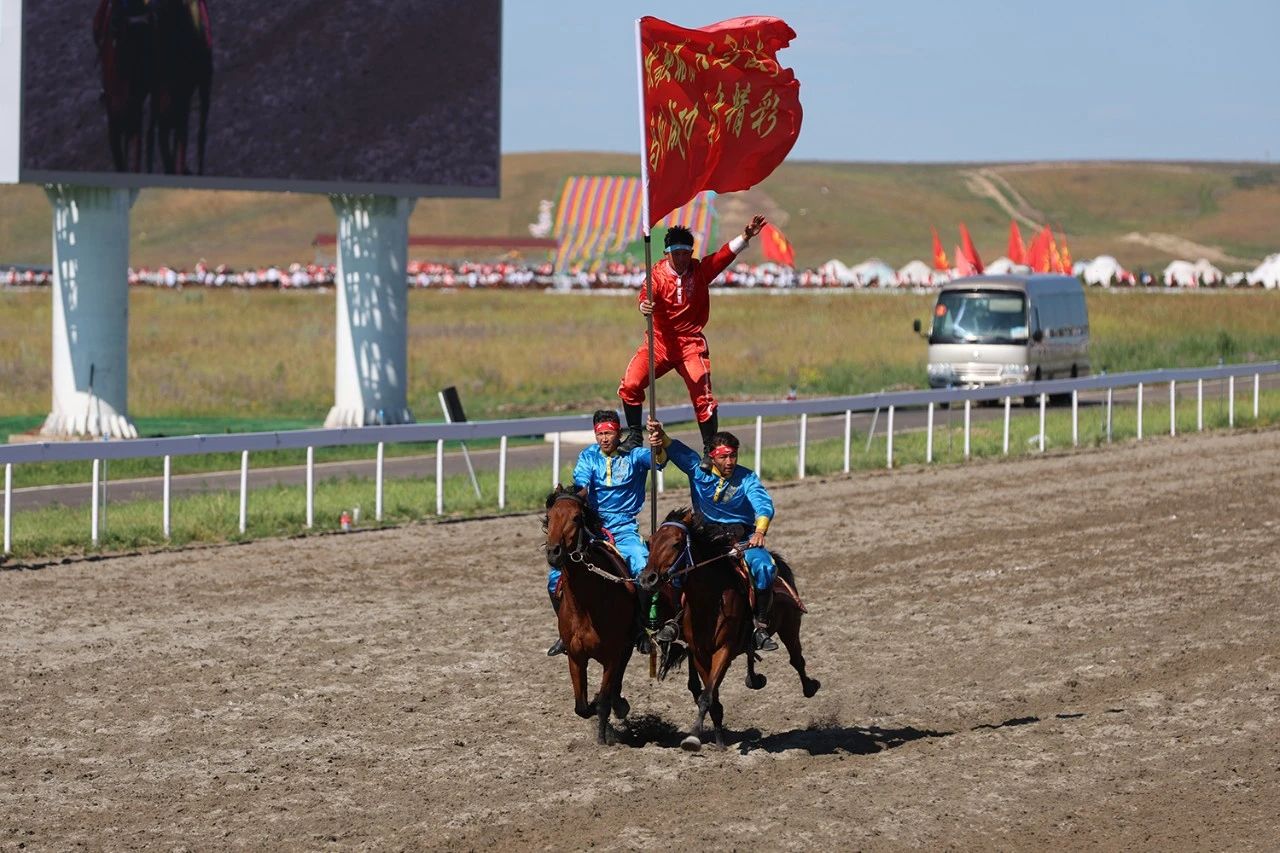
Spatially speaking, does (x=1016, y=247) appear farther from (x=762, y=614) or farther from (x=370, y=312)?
(x=762, y=614)

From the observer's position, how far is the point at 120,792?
855 cm

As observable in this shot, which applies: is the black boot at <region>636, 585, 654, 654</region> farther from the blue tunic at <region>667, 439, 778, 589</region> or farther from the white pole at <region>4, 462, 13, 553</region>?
the white pole at <region>4, 462, 13, 553</region>

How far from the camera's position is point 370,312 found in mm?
29156

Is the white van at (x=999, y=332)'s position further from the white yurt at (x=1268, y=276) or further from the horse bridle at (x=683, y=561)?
the white yurt at (x=1268, y=276)

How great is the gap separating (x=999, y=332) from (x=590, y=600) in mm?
28304

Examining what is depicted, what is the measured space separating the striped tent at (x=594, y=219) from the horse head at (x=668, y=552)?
3364 inches

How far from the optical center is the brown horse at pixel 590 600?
9.02 meters

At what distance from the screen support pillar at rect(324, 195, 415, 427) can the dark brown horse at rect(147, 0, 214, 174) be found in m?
3.10

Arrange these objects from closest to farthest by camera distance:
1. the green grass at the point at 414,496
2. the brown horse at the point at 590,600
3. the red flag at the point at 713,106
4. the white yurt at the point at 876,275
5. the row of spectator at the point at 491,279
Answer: the brown horse at the point at 590,600 < the red flag at the point at 713,106 < the green grass at the point at 414,496 < the row of spectator at the point at 491,279 < the white yurt at the point at 876,275

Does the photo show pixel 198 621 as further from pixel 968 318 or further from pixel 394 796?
pixel 968 318

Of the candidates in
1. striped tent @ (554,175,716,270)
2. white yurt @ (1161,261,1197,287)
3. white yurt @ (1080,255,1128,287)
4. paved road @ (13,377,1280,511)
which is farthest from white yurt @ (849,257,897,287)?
paved road @ (13,377,1280,511)

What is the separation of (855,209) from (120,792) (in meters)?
194

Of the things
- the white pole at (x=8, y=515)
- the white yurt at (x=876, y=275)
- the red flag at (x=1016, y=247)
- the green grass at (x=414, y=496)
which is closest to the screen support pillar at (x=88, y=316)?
the green grass at (x=414, y=496)

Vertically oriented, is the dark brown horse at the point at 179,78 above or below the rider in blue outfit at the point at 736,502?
above
